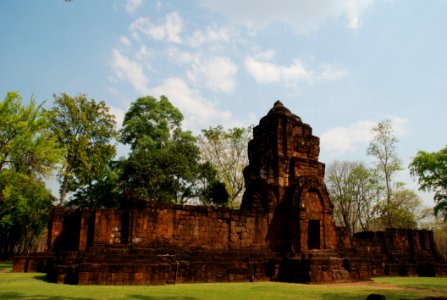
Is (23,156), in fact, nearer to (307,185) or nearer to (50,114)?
(50,114)

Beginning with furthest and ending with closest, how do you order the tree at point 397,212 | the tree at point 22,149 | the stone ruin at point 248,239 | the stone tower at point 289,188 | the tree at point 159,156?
the tree at point 397,212 < the tree at point 159,156 < the tree at point 22,149 < the stone tower at point 289,188 < the stone ruin at point 248,239

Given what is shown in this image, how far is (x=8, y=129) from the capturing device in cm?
A: 1995

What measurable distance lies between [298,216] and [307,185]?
1.41m

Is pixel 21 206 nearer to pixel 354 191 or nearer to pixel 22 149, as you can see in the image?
pixel 22 149

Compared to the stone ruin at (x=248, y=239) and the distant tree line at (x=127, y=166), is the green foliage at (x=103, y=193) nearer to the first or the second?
the distant tree line at (x=127, y=166)

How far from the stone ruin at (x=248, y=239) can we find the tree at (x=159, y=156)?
9.54 m

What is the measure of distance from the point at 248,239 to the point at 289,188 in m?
2.87

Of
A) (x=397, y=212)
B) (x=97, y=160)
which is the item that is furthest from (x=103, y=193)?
(x=397, y=212)

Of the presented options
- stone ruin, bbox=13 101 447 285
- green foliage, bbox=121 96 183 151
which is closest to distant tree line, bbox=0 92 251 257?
green foliage, bbox=121 96 183 151

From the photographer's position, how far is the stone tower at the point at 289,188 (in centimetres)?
1484

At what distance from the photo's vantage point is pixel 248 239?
48.2 feet

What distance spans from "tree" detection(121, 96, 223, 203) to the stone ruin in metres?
9.54

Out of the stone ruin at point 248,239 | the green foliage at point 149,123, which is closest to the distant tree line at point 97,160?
the green foliage at point 149,123

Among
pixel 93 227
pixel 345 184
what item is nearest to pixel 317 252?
pixel 93 227
